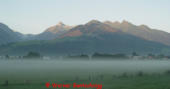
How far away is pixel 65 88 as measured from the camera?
86.6ft

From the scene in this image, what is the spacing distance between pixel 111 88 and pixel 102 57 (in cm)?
13131

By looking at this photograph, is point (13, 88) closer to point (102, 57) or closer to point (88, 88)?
point (88, 88)

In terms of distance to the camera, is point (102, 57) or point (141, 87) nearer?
point (141, 87)

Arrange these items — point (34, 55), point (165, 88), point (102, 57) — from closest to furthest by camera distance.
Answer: point (165, 88)
point (34, 55)
point (102, 57)

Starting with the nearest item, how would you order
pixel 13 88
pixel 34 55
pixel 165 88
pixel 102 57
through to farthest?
pixel 165 88, pixel 13 88, pixel 34 55, pixel 102 57

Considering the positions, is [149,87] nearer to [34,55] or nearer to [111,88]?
[111,88]

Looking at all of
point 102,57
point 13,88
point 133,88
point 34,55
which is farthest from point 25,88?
point 102,57

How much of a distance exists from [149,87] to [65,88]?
910 cm

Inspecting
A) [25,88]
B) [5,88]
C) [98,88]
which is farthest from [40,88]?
[98,88]

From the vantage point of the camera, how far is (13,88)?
27.4 metres

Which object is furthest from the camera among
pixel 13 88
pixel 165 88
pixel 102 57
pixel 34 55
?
pixel 102 57

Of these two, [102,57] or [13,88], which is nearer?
[13,88]

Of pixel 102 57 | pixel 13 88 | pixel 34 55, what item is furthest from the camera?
pixel 102 57

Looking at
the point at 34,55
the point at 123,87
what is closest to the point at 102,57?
the point at 34,55
